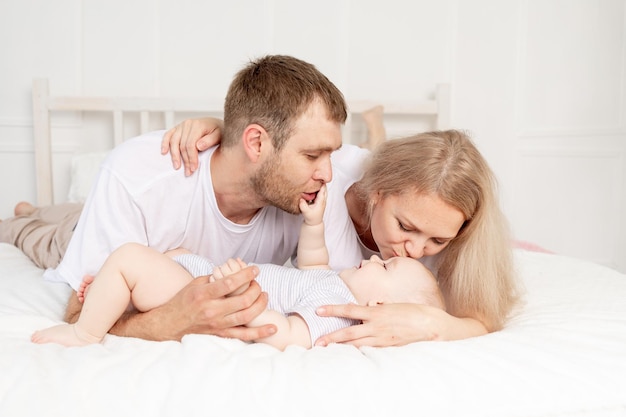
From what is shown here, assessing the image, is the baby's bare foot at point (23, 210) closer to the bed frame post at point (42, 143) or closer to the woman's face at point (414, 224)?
the bed frame post at point (42, 143)

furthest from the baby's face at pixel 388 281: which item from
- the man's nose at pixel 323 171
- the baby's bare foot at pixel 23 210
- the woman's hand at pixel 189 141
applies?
the baby's bare foot at pixel 23 210

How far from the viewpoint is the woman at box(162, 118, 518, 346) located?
57.1 inches

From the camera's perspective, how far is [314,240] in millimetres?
1588

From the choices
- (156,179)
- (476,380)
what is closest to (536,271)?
(476,380)

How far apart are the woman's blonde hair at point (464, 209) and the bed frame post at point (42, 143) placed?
1811 millimetres

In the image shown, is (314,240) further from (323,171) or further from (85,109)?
(85,109)

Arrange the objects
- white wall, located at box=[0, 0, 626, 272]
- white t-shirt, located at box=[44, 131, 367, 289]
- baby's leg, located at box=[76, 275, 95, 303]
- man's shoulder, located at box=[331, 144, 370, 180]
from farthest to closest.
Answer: white wall, located at box=[0, 0, 626, 272], man's shoulder, located at box=[331, 144, 370, 180], white t-shirt, located at box=[44, 131, 367, 289], baby's leg, located at box=[76, 275, 95, 303]

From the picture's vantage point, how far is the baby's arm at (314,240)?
1574mm

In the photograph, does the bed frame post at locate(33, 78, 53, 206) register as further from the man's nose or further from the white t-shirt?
the man's nose

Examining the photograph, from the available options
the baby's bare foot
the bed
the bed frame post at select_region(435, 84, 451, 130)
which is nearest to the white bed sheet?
the bed

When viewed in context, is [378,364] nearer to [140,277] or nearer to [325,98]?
[140,277]

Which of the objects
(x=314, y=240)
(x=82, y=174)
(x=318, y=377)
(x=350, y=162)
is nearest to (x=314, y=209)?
(x=314, y=240)

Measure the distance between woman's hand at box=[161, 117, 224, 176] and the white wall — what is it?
1447mm

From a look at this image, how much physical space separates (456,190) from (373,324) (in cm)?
39
